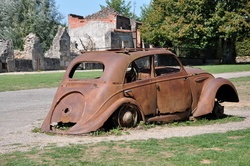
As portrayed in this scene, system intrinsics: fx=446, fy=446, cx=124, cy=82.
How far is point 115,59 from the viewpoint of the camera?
9102 mm

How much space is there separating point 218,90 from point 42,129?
4239 mm

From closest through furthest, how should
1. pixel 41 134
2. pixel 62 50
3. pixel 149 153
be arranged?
1. pixel 149 153
2. pixel 41 134
3. pixel 62 50

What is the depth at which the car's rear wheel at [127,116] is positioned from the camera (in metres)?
8.55

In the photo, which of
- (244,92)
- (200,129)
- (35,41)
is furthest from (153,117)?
(35,41)

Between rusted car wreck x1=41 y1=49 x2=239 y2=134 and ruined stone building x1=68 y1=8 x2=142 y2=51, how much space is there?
44105 millimetres

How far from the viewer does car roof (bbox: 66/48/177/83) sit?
8.80m

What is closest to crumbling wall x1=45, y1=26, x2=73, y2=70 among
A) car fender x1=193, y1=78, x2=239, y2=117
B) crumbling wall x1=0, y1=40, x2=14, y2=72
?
crumbling wall x1=0, y1=40, x2=14, y2=72

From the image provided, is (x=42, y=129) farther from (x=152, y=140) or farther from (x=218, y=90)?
(x=218, y=90)

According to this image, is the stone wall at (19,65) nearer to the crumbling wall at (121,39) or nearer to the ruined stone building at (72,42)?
the ruined stone building at (72,42)

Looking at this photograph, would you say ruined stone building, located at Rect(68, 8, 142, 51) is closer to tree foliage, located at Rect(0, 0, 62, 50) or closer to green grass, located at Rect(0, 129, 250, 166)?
tree foliage, located at Rect(0, 0, 62, 50)

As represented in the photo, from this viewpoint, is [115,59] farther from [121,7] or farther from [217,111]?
[121,7]

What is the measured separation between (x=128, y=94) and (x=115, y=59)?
84 cm

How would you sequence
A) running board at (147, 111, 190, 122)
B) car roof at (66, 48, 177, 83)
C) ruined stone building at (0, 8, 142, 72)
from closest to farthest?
car roof at (66, 48, 177, 83) → running board at (147, 111, 190, 122) → ruined stone building at (0, 8, 142, 72)

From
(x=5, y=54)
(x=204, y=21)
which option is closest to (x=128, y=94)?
(x=5, y=54)
